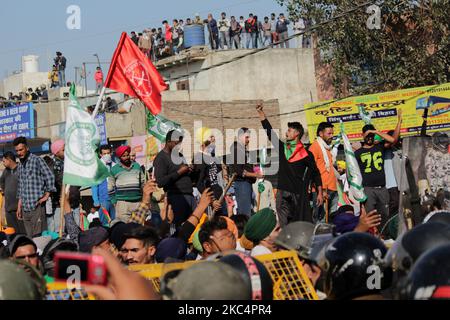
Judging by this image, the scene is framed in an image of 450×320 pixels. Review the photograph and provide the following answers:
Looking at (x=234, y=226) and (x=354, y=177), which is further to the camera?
(x=354, y=177)

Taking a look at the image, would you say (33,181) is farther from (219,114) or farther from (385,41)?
(219,114)

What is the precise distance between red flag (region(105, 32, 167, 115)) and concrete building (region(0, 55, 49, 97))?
4565 cm

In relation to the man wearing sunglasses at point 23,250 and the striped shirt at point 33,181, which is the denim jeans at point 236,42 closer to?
the striped shirt at point 33,181

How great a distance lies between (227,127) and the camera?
125ft

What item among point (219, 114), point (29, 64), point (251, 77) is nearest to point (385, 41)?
point (219, 114)

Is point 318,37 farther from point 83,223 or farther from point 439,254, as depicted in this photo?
point 439,254

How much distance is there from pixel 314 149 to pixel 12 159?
13.8 feet

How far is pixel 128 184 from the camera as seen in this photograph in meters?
12.7

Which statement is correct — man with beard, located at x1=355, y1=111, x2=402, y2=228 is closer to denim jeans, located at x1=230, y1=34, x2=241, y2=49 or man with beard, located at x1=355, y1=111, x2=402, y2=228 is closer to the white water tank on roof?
denim jeans, located at x1=230, y1=34, x2=241, y2=49

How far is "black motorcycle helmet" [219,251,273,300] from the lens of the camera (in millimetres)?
3996

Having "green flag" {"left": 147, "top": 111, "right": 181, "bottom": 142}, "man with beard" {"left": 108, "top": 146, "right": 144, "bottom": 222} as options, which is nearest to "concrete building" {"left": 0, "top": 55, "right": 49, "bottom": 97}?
"green flag" {"left": 147, "top": 111, "right": 181, "bottom": 142}

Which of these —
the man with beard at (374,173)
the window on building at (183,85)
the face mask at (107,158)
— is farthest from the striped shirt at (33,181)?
the window on building at (183,85)

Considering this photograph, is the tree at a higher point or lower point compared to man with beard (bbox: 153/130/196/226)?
higher

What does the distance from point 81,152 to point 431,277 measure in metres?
7.34
